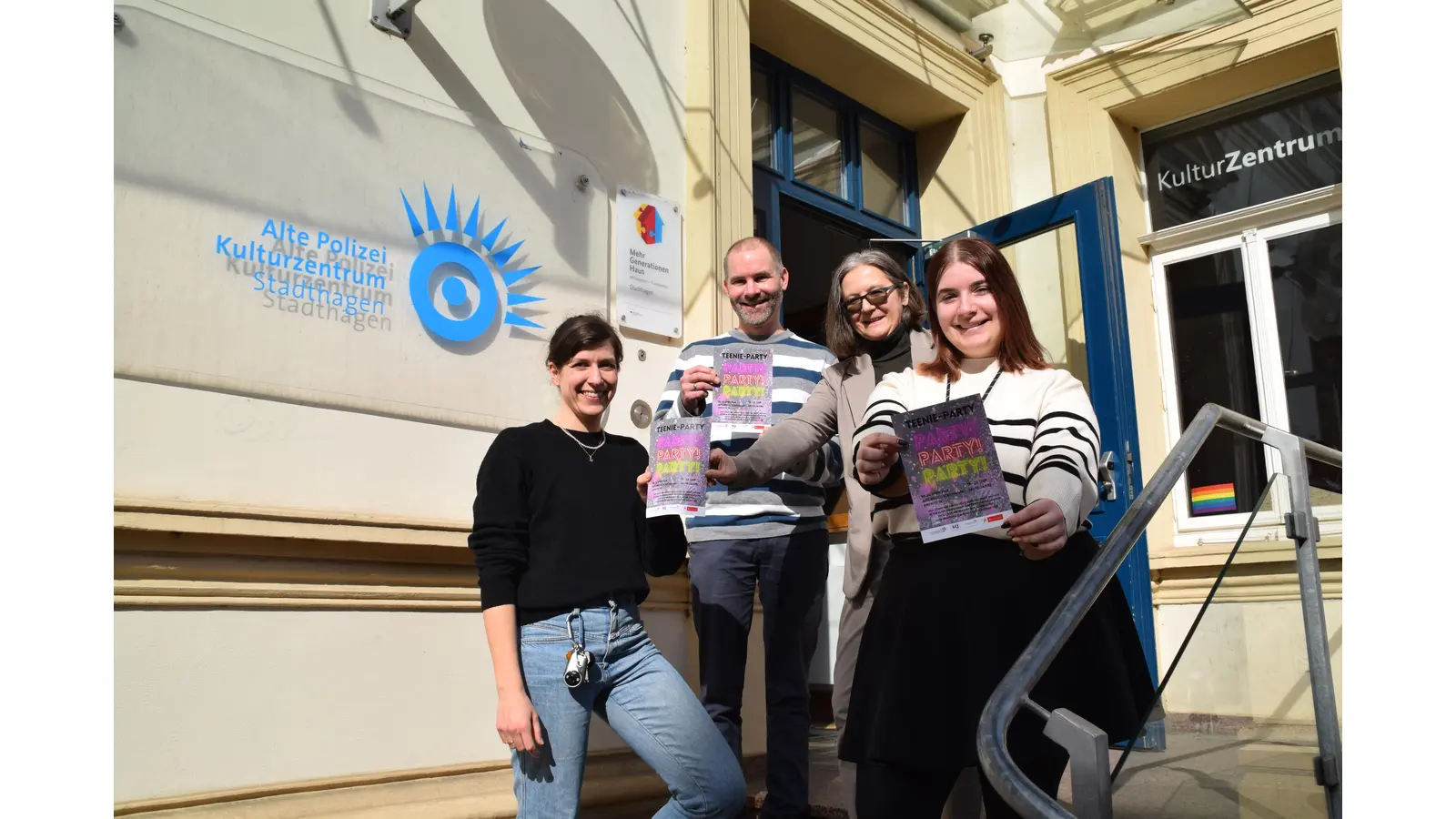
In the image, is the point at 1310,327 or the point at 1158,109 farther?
the point at 1158,109

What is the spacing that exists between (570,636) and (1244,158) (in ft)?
19.0

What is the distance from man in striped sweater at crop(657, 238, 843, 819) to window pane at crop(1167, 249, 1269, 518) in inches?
144

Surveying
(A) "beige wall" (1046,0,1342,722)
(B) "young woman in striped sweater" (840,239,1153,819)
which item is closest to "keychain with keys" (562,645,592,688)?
(B) "young woman in striped sweater" (840,239,1153,819)

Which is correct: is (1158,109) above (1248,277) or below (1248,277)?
above

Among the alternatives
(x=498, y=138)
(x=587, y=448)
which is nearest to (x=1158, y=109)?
(x=498, y=138)

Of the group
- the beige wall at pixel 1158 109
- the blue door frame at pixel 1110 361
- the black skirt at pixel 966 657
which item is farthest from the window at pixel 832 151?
the black skirt at pixel 966 657

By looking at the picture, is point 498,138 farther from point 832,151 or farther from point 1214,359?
point 1214,359

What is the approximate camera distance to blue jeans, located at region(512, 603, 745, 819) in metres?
2.16

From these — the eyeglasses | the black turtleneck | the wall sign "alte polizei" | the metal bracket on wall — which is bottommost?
the black turtleneck

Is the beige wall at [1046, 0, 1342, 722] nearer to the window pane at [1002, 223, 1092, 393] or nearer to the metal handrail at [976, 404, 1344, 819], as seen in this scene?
the window pane at [1002, 223, 1092, 393]

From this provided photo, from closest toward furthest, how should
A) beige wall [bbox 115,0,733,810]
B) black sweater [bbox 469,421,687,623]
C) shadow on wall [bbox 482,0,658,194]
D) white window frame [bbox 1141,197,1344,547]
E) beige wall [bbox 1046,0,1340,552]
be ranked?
black sweater [bbox 469,421,687,623], beige wall [bbox 115,0,733,810], shadow on wall [bbox 482,0,658,194], beige wall [bbox 1046,0,1340,552], white window frame [bbox 1141,197,1344,547]

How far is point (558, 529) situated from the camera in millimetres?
2264

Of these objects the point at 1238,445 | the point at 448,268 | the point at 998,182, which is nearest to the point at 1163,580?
the point at 1238,445

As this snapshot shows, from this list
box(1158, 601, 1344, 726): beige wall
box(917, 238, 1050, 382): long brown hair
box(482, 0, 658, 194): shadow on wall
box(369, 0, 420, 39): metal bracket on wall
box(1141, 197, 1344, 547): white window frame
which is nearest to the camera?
box(917, 238, 1050, 382): long brown hair
